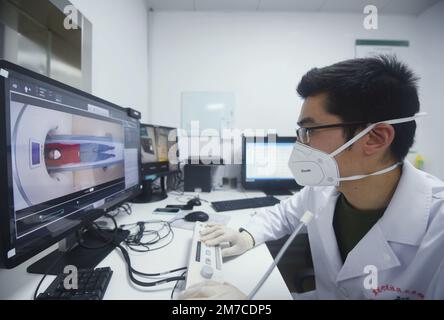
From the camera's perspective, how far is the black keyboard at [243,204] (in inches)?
48.3

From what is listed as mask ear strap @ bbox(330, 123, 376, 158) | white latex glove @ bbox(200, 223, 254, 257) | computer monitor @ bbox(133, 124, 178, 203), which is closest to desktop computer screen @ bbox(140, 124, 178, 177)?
computer monitor @ bbox(133, 124, 178, 203)

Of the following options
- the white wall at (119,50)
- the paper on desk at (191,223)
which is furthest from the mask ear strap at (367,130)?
the white wall at (119,50)

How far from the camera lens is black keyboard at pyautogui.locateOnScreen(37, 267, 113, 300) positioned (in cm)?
47

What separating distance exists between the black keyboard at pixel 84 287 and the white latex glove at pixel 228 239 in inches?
12.5

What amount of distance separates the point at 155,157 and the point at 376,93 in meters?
1.24

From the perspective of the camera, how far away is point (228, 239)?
73 centimetres

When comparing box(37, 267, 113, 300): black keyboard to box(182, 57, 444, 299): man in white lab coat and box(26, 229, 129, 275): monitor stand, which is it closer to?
box(26, 229, 129, 275): monitor stand

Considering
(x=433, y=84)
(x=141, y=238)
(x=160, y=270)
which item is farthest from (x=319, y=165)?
(x=433, y=84)

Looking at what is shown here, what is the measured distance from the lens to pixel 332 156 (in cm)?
66

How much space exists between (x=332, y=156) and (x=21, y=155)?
0.86m

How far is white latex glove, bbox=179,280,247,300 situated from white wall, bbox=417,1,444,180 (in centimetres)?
231

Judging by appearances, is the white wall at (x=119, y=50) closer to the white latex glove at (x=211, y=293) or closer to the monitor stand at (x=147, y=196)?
the monitor stand at (x=147, y=196)

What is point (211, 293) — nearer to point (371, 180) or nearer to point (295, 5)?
point (371, 180)
